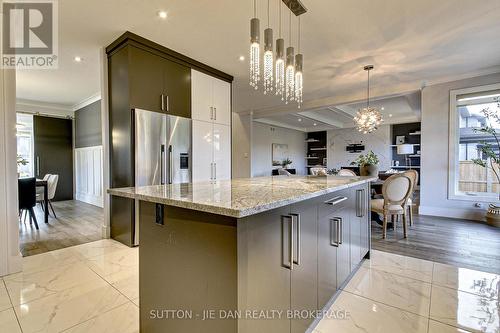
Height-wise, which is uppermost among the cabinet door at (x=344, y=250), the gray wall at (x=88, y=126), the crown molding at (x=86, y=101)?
the crown molding at (x=86, y=101)

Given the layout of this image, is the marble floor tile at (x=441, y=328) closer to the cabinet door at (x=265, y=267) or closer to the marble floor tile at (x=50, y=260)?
the cabinet door at (x=265, y=267)

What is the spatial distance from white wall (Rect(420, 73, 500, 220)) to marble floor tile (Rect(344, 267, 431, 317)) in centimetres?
340

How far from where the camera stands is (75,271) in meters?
2.36

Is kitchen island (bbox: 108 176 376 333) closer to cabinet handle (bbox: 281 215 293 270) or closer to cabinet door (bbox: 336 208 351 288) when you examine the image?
cabinet handle (bbox: 281 215 293 270)

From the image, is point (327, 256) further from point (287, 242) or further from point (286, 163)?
point (286, 163)

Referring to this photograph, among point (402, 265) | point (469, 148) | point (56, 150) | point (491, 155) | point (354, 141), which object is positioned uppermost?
point (354, 141)

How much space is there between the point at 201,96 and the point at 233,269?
332 centimetres

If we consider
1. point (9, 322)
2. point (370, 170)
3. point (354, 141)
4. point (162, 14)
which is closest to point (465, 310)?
point (370, 170)

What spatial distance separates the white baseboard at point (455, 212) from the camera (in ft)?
14.4

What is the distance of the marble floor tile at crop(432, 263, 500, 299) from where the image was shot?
1.98 meters

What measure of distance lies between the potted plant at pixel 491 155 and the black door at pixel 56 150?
9790 millimetres

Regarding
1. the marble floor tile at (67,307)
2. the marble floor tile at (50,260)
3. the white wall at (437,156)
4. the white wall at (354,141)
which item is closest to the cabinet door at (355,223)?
the marble floor tile at (67,307)

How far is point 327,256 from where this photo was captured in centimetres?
164

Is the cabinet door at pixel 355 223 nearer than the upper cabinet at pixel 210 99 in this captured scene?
Yes
